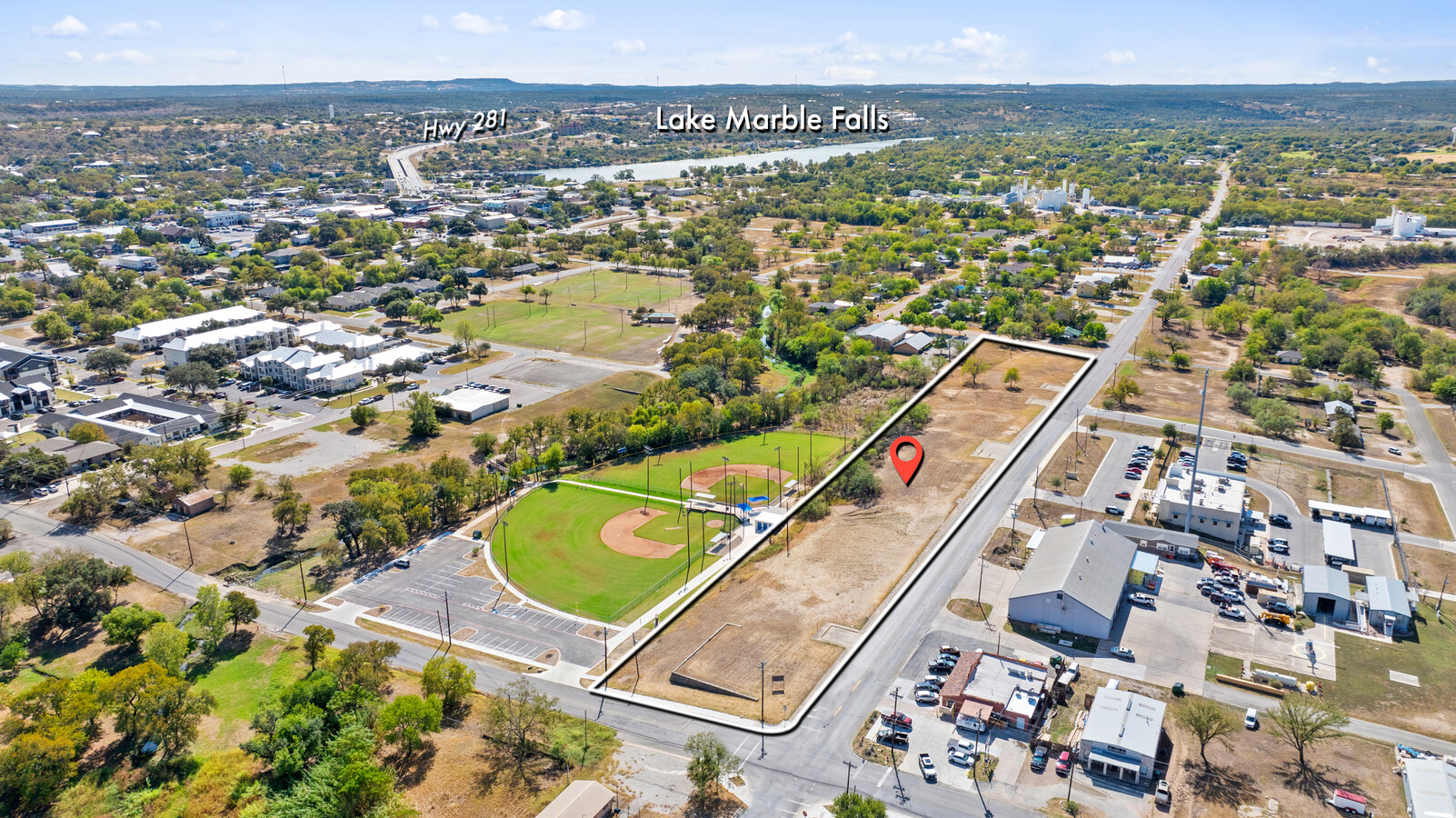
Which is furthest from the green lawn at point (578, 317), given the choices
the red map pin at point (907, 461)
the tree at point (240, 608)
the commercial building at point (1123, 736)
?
the red map pin at point (907, 461)

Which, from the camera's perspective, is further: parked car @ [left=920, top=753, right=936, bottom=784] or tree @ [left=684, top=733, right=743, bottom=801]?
parked car @ [left=920, top=753, right=936, bottom=784]

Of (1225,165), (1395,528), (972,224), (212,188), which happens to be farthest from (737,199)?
(1395,528)

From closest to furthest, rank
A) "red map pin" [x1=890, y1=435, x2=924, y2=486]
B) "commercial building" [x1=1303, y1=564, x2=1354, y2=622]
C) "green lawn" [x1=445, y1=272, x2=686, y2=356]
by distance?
"red map pin" [x1=890, y1=435, x2=924, y2=486] → "commercial building" [x1=1303, y1=564, x2=1354, y2=622] → "green lawn" [x1=445, y1=272, x2=686, y2=356]

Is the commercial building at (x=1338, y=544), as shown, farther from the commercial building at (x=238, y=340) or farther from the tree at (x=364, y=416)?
the commercial building at (x=238, y=340)

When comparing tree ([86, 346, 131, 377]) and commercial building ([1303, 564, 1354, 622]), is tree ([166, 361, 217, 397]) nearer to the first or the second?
tree ([86, 346, 131, 377])

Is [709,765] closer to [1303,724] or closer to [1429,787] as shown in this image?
[1303,724]

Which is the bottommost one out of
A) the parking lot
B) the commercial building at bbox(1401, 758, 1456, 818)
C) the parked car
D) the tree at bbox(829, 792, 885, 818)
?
the parking lot

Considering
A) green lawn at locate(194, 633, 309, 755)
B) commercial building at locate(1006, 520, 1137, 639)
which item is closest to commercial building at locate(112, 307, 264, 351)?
green lawn at locate(194, 633, 309, 755)
